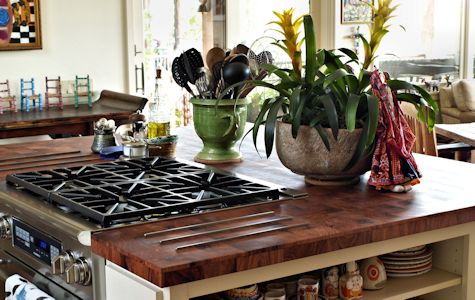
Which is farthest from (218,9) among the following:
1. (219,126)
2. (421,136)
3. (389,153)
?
(389,153)

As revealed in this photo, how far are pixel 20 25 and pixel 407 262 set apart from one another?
14.0 ft

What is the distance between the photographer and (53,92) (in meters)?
5.88

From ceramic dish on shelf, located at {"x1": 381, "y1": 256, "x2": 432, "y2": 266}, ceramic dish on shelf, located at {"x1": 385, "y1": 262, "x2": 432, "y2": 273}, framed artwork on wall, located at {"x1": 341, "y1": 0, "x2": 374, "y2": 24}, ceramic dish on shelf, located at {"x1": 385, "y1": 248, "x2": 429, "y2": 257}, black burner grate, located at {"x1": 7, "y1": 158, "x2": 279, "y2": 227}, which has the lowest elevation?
ceramic dish on shelf, located at {"x1": 385, "y1": 262, "x2": 432, "y2": 273}

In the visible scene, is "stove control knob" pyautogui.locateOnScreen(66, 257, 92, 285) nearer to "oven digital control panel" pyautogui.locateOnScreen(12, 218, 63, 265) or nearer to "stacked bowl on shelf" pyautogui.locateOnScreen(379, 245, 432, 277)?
"oven digital control panel" pyautogui.locateOnScreen(12, 218, 63, 265)

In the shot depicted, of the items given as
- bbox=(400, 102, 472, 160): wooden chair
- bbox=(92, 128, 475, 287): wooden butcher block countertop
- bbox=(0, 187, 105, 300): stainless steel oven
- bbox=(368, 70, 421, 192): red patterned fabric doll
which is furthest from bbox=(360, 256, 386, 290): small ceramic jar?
bbox=(400, 102, 472, 160): wooden chair

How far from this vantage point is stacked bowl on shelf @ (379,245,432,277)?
83.4 inches

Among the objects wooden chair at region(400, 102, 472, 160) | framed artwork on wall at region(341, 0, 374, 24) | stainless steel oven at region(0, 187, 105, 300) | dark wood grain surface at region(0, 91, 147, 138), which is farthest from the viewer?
framed artwork on wall at region(341, 0, 374, 24)

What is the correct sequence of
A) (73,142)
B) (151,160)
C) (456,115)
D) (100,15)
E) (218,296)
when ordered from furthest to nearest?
(456,115) < (100,15) < (73,142) < (151,160) < (218,296)

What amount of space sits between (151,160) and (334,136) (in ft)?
2.20

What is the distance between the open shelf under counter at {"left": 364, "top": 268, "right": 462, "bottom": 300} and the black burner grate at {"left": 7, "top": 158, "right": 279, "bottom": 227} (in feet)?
1.23

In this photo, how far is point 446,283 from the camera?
6.88ft

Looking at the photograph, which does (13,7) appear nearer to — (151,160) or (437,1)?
(151,160)

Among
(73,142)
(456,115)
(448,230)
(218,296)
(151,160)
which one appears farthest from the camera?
(456,115)

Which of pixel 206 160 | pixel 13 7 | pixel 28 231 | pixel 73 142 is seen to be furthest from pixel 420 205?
pixel 13 7
